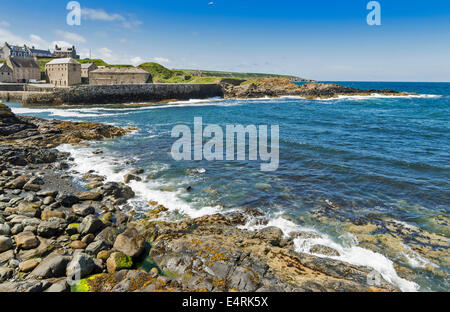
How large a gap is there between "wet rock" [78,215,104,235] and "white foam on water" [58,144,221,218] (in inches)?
106

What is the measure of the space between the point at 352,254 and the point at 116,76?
76554 millimetres

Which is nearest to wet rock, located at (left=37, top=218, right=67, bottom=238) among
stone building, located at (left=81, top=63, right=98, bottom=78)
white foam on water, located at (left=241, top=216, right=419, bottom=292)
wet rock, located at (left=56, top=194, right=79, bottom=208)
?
wet rock, located at (left=56, top=194, right=79, bottom=208)

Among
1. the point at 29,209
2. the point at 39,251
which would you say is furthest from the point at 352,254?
the point at 29,209

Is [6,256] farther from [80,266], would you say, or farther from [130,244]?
[130,244]

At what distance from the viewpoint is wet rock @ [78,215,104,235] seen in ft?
29.2

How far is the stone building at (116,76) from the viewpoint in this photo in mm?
71250

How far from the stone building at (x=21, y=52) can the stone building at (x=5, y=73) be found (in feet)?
140

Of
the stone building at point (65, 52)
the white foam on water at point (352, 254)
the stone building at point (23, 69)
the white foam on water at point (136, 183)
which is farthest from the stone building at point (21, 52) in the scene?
the white foam on water at point (352, 254)

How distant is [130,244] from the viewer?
803 cm

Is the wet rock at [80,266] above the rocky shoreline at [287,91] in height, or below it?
below

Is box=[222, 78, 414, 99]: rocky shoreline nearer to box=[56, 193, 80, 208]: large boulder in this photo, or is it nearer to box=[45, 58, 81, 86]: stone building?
box=[45, 58, 81, 86]: stone building

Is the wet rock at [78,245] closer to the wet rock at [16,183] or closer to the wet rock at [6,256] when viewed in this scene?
the wet rock at [6,256]

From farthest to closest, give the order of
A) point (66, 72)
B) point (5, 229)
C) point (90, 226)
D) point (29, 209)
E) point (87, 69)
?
point (87, 69), point (66, 72), point (29, 209), point (90, 226), point (5, 229)
